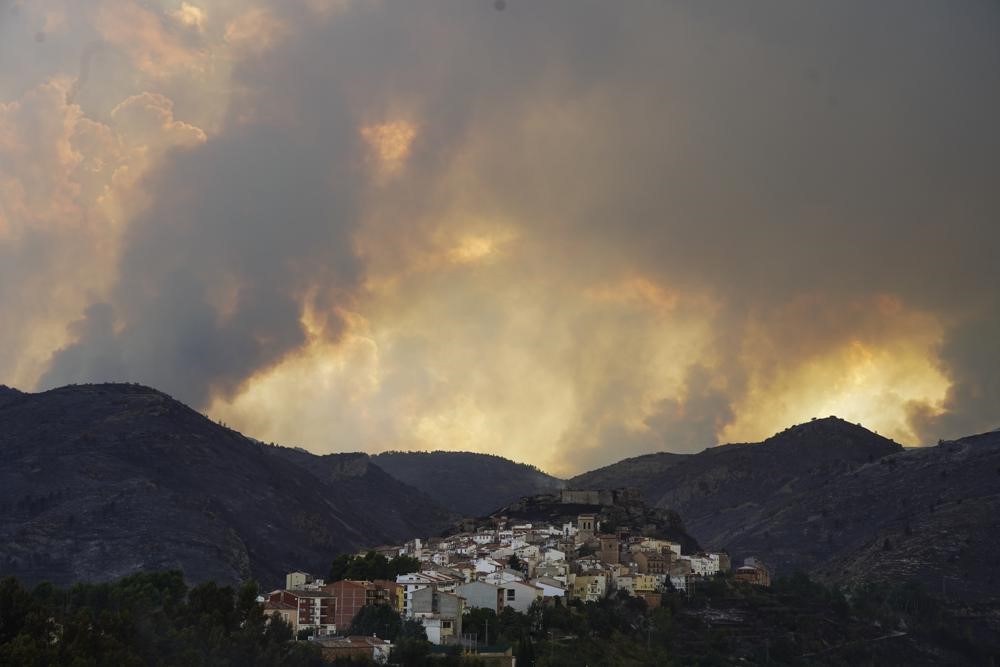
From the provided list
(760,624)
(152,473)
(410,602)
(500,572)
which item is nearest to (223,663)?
(410,602)

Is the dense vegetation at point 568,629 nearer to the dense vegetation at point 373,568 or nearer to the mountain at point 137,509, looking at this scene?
the dense vegetation at point 373,568

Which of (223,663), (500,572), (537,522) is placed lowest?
(223,663)

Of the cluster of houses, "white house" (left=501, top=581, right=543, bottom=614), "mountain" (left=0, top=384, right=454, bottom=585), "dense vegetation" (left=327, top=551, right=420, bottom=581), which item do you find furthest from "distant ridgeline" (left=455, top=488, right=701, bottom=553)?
"white house" (left=501, top=581, right=543, bottom=614)

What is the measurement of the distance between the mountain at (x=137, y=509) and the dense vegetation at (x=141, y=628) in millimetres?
56948

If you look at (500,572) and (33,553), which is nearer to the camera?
(500,572)

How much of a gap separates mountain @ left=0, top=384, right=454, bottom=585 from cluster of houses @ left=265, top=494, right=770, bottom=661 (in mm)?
24443

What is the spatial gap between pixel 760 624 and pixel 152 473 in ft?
298

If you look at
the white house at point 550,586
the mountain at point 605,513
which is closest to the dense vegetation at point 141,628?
the white house at point 550,586

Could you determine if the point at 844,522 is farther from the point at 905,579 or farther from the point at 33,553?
the point at 33,553

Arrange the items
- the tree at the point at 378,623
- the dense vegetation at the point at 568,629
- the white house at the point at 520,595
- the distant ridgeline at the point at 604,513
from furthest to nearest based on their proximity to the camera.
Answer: the distant ridgeline at the point at 604,513, the white house at the point at 520,595, the tree at the point at 378,623, the dense vegetation at the point at 568,629

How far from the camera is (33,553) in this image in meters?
148

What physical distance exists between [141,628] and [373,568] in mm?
44196

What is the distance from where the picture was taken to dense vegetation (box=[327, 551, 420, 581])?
108312 millimetres

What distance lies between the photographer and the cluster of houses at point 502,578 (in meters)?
94.0
